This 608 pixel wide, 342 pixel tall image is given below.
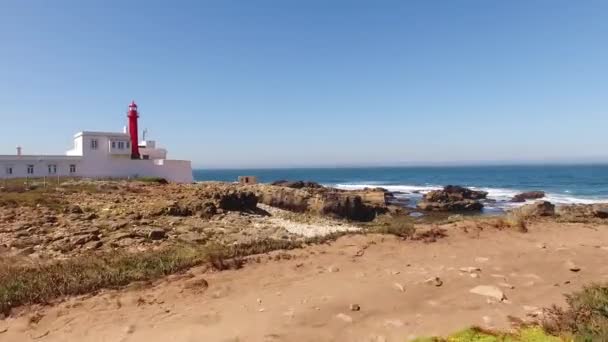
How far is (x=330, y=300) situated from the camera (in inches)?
267

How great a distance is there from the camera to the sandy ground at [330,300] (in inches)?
227

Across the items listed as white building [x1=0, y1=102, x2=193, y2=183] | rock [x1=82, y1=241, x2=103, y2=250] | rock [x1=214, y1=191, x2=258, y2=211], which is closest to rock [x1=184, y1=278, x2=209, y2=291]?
rock [x1=82, y1=241, x2=103, y2=250]

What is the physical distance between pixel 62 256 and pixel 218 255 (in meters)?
5.41

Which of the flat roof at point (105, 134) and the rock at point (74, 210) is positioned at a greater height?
the flat roof at point (105, 134)

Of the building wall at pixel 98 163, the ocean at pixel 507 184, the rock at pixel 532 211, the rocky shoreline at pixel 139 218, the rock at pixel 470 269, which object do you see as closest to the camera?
the rock at pixel 470 269

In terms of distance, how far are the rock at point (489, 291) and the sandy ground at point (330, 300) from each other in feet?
0.44

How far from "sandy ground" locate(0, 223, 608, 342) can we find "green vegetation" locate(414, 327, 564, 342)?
16.9 inches

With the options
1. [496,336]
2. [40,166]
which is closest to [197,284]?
[496,336]

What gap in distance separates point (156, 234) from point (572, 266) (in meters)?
12.1

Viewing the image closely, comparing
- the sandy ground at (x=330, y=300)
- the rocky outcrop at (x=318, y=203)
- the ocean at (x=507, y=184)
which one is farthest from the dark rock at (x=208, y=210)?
the ocean at (x=507, y=184)

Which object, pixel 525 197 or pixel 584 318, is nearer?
pixel 584 318

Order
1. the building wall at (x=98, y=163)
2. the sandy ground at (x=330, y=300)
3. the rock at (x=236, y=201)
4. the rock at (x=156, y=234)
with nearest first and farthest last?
the sandy ground at (x=330, y=300)
the rock at (x=156, y=234)
the rock at (x=236, y=201)
the building wall at (x=98, y=163)

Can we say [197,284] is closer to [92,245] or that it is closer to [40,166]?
[92,245]

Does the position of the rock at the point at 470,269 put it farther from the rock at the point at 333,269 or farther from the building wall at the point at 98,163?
Answer: the building wall at the point at 98,163
